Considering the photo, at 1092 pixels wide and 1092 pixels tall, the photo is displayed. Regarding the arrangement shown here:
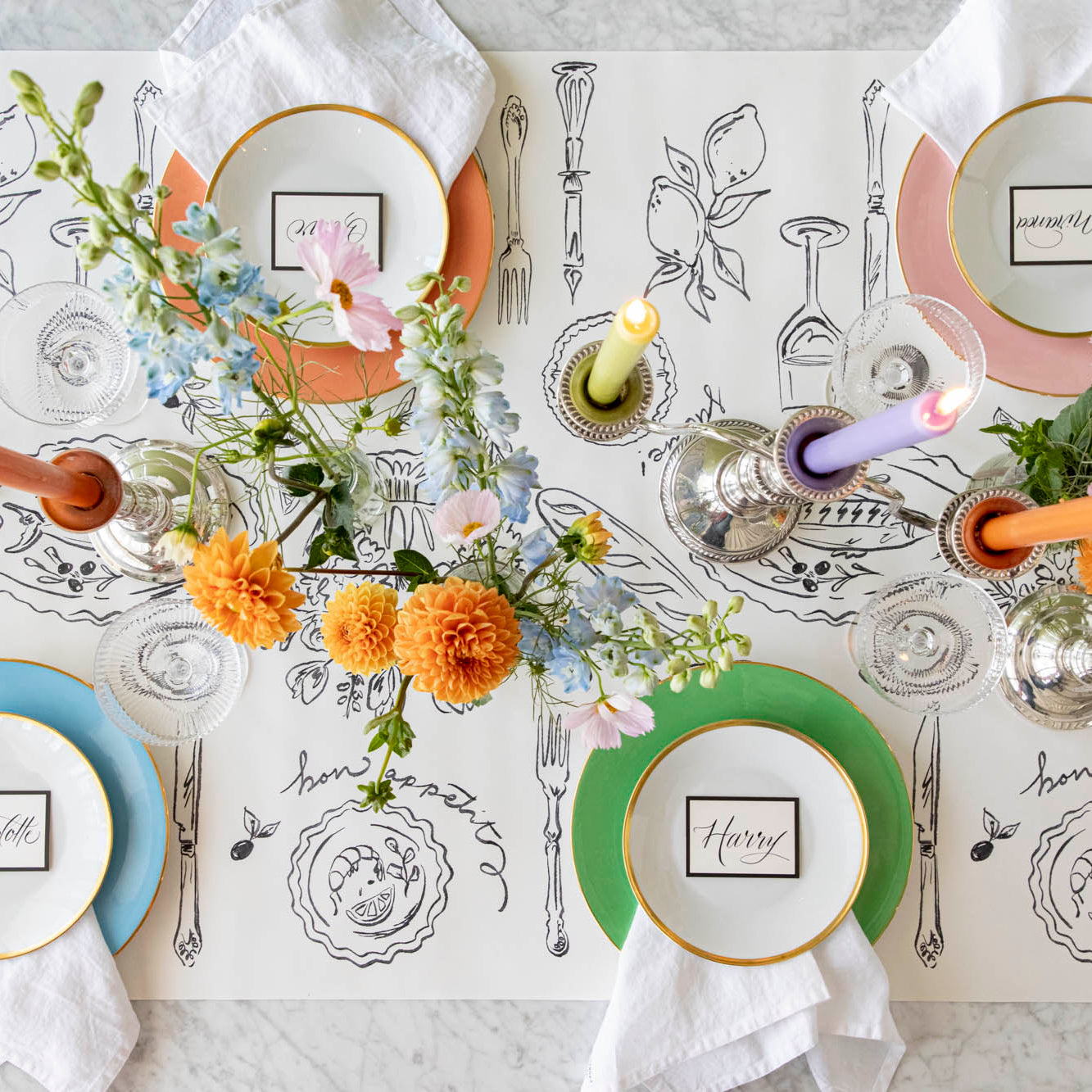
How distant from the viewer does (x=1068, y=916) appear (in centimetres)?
89

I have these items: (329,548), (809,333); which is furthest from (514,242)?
(329,548)

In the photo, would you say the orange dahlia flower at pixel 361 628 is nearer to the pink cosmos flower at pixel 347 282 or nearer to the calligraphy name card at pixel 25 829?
the pink cosmos flower at pixel 347 282

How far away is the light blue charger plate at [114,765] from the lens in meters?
0.86

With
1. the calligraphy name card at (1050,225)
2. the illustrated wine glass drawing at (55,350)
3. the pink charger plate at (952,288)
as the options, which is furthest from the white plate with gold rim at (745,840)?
the illustrated wine glass drawing at (55,350)

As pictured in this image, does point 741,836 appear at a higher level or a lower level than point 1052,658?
lower

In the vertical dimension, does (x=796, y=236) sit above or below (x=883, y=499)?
above

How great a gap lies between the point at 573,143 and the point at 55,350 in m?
0.56

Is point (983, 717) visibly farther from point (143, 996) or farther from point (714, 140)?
point (143, 996)

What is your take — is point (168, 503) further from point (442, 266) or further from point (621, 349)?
point (621, 349)

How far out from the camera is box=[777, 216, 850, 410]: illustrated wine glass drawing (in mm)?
891

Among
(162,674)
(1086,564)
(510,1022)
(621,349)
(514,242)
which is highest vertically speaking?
(514,242)

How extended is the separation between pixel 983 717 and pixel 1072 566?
183 mm

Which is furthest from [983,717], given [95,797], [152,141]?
[152,141]

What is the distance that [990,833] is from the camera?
894 mm
